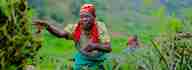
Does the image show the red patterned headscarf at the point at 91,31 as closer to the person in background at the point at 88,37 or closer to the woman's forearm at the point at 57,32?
the person in background at the point at 88,37

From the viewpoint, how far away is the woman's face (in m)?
5.94

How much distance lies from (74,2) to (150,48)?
26.2 m

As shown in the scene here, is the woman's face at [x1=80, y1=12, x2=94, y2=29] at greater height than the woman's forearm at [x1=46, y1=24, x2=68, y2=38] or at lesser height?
greater

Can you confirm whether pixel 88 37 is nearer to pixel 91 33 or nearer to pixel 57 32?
pixel 91 33

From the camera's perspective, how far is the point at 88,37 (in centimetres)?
600

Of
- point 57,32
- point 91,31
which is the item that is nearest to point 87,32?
point 91,31

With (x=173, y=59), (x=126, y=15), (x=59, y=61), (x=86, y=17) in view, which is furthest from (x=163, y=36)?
(x=126, y=15)

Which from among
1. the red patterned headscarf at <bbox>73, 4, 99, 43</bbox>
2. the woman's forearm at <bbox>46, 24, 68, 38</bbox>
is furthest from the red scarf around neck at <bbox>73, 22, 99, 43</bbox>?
the woman's forearm at <bbox>46, 24, 68, 38</bbox>

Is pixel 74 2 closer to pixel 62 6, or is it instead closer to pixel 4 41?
pixel 62 6

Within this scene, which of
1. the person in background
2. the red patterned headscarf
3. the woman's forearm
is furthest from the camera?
the red patterned headscarf

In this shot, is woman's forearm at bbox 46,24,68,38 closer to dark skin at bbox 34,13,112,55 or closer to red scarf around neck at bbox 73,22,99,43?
dark skin at bbox 34,13,112,55

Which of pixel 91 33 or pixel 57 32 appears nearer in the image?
pixel 57 32

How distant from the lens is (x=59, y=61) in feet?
15.3

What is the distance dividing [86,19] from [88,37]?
170mm
